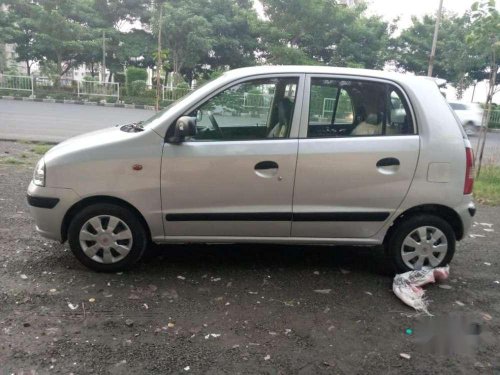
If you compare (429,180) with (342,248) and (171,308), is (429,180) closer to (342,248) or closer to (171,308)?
(342,248)

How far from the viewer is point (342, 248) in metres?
4.70

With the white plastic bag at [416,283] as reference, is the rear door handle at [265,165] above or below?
above

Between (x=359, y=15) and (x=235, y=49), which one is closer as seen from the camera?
(x=359, y=15)

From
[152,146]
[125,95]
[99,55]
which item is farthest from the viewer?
[99,55]

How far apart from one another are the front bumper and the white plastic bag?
2697mm

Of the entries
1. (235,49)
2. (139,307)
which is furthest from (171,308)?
(235,49)

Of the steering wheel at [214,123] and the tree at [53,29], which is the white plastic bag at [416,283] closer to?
the steering wheel at [214,123]

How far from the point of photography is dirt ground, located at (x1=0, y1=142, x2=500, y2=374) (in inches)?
106

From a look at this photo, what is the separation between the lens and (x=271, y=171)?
3.63 metres

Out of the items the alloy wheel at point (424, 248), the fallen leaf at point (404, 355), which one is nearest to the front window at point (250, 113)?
the alloy wheel at point (424, 248)

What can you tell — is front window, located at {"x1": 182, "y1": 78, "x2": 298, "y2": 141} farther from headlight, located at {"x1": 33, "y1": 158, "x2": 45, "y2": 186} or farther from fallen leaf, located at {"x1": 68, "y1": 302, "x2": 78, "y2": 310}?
fallen leaf, located at {"x1": 68, "y1": 302, "x2": 78, "y2": 310}

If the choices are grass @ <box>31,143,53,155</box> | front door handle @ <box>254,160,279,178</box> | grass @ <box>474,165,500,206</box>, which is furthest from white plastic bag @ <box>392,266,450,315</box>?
grass @ <box>31,143,53,155</box>

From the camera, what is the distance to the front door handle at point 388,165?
3674 mm

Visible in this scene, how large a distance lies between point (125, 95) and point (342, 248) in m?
26.5
